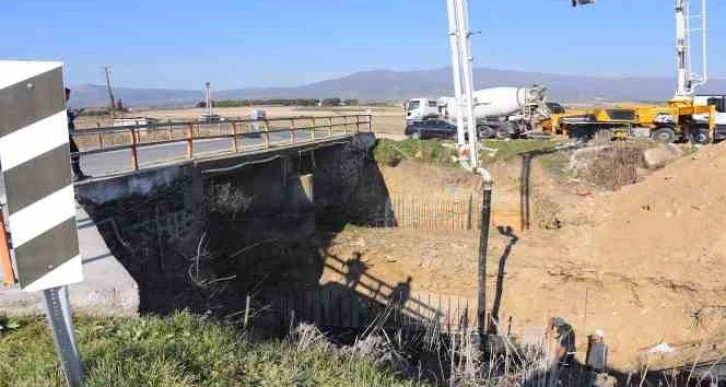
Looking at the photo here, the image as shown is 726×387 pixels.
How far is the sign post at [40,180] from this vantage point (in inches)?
114

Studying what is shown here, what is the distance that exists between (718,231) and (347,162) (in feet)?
43.4

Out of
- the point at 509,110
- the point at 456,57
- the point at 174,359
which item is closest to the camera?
the point at 174,359

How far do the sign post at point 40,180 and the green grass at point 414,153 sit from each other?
22.0m

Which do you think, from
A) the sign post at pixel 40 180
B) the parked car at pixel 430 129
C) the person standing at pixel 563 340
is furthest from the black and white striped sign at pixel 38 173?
the parked car at pixel 430 129

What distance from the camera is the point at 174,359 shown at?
3830mm

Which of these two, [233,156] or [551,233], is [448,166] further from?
[233,156]

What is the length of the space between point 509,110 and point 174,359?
25319 millimetres

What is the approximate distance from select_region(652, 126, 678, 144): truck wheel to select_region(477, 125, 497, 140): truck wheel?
781 cm

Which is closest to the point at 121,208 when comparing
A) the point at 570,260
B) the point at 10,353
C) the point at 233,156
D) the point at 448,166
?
the point at 233,156

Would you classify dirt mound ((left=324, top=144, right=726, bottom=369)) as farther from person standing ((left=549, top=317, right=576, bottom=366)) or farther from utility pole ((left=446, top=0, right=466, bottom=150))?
utility pole ((left=446, top=0, right=466, bottom=150))

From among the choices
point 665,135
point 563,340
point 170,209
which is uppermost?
point 170,209

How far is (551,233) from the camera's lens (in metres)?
18.3

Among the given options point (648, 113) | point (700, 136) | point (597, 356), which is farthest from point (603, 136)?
point (597, 356)

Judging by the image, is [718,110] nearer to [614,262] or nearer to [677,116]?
[677,116]
